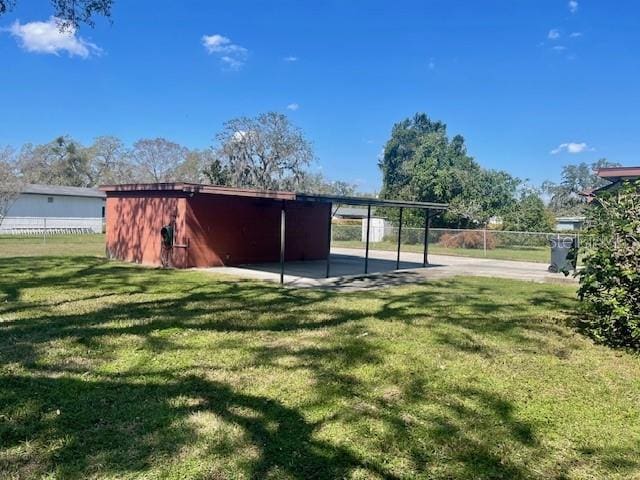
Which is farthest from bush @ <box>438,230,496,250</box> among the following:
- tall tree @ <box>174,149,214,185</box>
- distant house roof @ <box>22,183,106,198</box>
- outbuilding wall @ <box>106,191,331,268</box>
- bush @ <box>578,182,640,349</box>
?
tall tree @ <box>174,149,214,185</box>

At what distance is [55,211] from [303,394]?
3336cm

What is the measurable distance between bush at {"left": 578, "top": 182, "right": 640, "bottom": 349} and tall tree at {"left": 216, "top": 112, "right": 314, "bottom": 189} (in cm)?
3262

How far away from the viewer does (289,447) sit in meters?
2.90

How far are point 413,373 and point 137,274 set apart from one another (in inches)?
309

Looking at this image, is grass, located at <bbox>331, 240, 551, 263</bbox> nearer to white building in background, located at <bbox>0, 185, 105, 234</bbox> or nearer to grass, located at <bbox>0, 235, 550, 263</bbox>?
grass, located at <bbox>0, 235, 550, 263</bbox>

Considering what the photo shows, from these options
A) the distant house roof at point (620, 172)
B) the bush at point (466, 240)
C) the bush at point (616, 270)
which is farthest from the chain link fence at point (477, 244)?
the bush at point (616, 270)

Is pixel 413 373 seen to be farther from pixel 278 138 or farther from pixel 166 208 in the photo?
pixel 278 138

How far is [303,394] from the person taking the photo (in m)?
3.76

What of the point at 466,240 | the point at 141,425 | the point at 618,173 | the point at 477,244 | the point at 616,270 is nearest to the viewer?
the point at 141,425

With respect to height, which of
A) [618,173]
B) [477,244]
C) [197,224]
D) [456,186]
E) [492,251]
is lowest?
[492,251]

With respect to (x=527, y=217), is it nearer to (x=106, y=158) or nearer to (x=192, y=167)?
(x=192, y=167)

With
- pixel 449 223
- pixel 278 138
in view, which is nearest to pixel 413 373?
pixel 449 223

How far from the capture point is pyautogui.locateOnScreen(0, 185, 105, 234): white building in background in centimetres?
2898

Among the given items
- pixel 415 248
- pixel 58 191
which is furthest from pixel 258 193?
pixel 58 191
